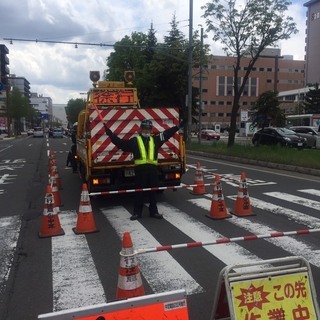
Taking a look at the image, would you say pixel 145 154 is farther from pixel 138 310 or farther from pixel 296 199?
pixel 138 310

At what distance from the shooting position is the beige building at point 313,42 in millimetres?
111062

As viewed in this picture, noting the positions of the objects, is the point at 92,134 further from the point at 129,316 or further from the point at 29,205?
the point at 129,316

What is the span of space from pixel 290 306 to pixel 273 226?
4376 millimetres

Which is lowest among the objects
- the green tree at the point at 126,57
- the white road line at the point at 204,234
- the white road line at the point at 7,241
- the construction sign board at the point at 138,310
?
the white road line at the point at 7,241

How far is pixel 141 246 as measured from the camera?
648 centimetres

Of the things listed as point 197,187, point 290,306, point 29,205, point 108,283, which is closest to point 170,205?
point 197,187

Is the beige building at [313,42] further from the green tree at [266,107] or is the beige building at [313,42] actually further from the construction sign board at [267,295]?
the construction sign board at [267,295]

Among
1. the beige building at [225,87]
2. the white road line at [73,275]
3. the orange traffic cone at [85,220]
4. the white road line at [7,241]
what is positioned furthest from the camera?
the beige building at [225,87]

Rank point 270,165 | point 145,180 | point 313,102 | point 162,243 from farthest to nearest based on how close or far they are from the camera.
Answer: point 313,102, point 270,165, point 145,180, point 162,243

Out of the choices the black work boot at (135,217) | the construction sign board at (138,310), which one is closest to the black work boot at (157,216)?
the black work boot at (135,217)

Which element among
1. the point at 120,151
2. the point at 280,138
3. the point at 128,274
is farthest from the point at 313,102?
the point at 128,274

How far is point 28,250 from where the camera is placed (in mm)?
6445

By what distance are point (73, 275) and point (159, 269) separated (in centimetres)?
106

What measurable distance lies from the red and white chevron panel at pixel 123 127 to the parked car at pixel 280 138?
18.9 m
